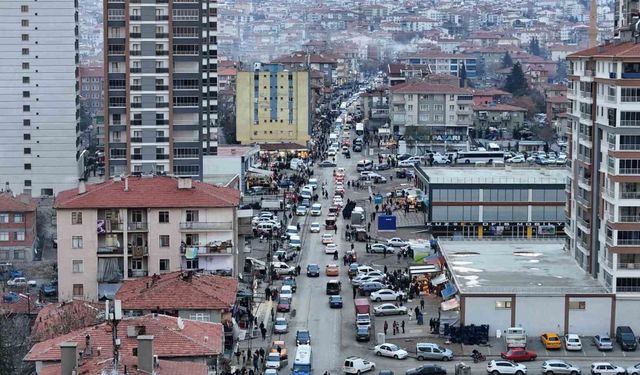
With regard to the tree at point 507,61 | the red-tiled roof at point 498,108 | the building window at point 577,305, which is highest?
the tree at point 507,61

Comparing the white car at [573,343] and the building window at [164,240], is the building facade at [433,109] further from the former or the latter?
the white car at [573,343]

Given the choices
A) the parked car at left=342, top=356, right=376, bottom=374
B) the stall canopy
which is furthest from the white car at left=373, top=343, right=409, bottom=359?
the stall canopy

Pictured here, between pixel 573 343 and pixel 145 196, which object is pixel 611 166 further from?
pixel 145 196

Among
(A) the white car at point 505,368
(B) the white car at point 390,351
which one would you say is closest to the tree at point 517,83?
(B) the white car at point 390,351

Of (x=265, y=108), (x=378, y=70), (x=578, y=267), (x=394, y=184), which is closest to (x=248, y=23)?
(x=378, y=70)

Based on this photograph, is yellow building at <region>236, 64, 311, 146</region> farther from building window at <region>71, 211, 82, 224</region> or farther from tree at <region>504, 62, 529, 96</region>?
building window at <region>71, 211, 82, 224</region>
